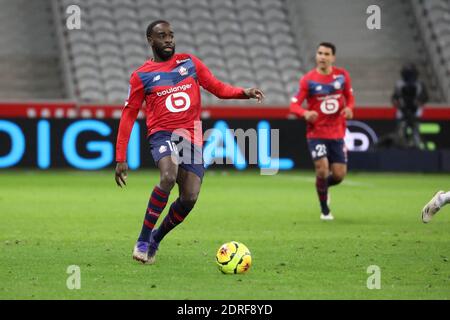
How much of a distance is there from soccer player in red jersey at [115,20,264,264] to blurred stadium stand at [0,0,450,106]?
15.0m

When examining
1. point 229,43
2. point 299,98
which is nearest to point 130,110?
point 299,98

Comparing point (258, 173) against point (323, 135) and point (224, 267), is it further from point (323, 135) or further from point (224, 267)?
point (224, 267)

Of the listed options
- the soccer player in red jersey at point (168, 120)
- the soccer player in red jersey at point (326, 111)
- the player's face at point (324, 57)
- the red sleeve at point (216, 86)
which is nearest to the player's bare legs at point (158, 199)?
the soccer player in red jersey at point (168, 120)

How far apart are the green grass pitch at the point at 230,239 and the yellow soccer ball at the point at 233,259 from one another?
0.30 ft

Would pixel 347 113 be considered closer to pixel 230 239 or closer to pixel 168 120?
pixel 230 239

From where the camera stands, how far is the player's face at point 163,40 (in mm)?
9586

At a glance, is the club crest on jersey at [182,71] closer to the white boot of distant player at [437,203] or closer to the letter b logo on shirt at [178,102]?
the letter b logo on shirt at [178,102]

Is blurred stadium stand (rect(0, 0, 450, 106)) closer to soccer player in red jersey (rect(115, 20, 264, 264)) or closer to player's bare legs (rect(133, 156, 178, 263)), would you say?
soccer player in red jersey (rect(115, 20, 264, 264))

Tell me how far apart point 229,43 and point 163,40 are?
60.5 feet

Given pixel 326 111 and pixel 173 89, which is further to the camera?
pixel 326 111

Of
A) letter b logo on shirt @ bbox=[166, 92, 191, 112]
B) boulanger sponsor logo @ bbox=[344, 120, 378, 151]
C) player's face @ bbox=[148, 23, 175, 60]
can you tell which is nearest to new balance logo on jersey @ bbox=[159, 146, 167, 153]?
letter b logo on shirt @ bbox=[166, 92, 191, 112]

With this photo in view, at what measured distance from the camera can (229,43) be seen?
1101 inches

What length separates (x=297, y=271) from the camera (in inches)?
355

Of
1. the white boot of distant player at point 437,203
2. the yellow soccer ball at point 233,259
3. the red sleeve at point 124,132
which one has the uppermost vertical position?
the red sleeve at point 124,132
